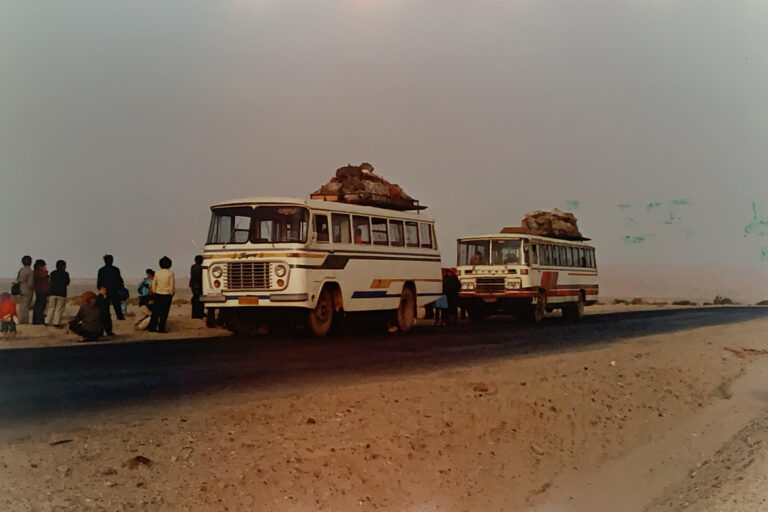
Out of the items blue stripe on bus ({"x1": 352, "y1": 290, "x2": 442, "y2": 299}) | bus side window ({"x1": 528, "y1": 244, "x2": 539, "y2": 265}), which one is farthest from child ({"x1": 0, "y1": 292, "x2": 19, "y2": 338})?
bus side window ({"x1": 528, "y1": 244, "x2": 539, "y2": 265})

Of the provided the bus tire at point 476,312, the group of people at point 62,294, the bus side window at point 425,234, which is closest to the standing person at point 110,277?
the group of people at point 62,294

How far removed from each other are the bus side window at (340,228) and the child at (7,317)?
301 inches

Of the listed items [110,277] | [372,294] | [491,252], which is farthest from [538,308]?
[110,277]

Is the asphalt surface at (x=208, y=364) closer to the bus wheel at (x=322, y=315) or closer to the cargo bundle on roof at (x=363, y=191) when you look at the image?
the bus wheel at (x=322, y=315)

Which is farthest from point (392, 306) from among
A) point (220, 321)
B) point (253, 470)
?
point (253, 470)

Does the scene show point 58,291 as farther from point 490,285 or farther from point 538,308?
point 538,308

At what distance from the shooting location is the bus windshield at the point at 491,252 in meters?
28.6

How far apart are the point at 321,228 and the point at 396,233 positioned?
3923 millimetres

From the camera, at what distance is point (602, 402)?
1273 centimetres

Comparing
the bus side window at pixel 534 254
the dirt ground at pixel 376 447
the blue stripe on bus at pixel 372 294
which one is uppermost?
the bus side window at pixel 534 254

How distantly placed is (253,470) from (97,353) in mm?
8243

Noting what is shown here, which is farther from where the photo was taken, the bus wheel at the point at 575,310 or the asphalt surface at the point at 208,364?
the bus wheel at the point at 575,310

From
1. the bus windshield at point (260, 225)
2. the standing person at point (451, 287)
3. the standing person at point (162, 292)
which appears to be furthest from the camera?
the standing person at point (451, 287)

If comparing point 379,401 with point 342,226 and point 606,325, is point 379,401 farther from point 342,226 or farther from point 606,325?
point 606,325
